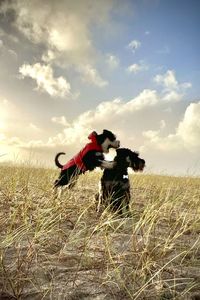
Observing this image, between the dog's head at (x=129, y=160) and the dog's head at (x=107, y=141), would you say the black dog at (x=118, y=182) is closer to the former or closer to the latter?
the dog's head at (x=129, y=160)

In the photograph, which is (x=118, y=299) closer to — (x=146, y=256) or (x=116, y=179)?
(x=146, y=256)

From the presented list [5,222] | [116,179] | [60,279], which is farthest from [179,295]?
[116,179]

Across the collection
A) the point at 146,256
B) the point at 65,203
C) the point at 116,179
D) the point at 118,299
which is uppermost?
the point at 116,179

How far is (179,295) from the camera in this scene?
2910 mm

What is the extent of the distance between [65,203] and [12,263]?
1.65 meters

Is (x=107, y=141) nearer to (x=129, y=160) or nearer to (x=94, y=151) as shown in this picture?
(x=94, y=151)

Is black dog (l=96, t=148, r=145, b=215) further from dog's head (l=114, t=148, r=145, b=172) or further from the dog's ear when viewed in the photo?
the dog's ear

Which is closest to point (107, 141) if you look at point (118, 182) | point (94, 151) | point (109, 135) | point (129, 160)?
point (109, 135)

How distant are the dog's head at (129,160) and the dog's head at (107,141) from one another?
165 millimetres

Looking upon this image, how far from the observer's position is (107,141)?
5668 millimetres

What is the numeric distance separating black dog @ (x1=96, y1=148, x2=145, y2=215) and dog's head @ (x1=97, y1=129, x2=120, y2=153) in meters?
0.17

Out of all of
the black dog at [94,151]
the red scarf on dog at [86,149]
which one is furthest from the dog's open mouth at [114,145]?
the red scarf on dog at [86,149]

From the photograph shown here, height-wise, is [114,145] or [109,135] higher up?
[109,135]

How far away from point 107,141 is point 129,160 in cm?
40
